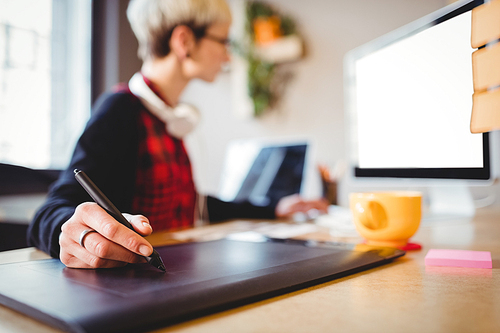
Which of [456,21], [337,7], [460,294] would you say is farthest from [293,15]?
[460,294]

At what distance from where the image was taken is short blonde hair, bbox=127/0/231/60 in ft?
3.41

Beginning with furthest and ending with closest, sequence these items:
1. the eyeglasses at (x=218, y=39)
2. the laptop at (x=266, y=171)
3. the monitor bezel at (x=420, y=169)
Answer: the laptop at (x=266, y=171), the eyeglasses at (x=218, y=39), the monitor bezel at (x=420, y=169)

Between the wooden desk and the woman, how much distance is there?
42 cm

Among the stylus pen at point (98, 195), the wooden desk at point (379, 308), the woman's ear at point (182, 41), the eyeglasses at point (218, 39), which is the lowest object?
the wooden desk at point (379, 308)

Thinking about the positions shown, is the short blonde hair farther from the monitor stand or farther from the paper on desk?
the monitor stand

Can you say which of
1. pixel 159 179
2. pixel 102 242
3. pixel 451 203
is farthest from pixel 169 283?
pixel 451 203

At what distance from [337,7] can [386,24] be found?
26 centimetres

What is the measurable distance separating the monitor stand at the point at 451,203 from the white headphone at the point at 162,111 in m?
0.70

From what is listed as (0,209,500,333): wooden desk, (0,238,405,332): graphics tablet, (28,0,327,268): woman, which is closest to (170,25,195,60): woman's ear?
(28,0,327,268): woman

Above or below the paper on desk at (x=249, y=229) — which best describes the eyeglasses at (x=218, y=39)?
above

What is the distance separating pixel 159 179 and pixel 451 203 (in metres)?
0.85

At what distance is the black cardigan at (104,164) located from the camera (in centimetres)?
60

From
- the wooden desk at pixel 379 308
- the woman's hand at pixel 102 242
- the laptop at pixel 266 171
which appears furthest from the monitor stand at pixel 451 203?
the woman's hand at pixel 102 242

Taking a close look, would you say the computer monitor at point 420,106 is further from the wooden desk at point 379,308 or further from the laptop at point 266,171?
the laptop at point 266,171
